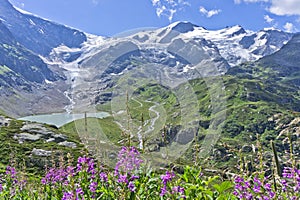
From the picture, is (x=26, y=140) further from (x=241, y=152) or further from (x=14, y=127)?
(x=241, y=152)

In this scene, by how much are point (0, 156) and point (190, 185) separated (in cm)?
9559

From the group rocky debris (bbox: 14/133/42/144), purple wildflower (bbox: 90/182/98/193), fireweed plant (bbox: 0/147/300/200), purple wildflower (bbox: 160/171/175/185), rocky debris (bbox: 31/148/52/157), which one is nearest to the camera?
fireweed plant (bbox: 0/147/300/200)

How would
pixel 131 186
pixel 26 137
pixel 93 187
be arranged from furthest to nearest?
pixel 26 137 → pixel 93 187 → pixel 131 186

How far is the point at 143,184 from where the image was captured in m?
5.66

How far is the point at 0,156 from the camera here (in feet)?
300

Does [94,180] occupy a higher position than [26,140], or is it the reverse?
[26,140]

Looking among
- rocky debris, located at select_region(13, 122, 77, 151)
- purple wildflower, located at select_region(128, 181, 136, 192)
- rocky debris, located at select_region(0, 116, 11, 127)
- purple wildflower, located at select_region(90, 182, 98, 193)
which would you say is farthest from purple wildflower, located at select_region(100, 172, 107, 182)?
rocky debris, located at select_region(0, 116, 11, 127)

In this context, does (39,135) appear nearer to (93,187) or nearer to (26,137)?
(26,137)

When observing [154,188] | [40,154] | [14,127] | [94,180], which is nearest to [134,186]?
[154,188]

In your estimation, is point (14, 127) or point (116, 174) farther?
point (14, 127)

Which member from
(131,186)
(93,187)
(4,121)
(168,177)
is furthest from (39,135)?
(168,177)

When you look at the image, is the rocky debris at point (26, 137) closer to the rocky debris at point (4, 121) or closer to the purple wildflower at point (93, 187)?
the rocky debris at point (4, 121)

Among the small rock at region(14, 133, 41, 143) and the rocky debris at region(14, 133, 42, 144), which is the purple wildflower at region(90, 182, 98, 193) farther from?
Result: the small rock at region(14, 133, 41, 143)

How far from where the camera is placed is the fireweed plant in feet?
14.2
